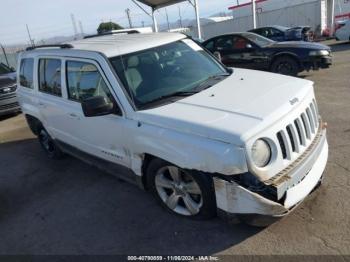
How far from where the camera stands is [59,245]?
3.83 metres

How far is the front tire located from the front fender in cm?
16

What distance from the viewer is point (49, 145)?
641 cm

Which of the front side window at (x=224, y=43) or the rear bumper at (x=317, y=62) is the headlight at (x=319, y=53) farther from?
the front side window at (x=224, y=43)

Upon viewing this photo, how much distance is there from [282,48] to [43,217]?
810 centimetres

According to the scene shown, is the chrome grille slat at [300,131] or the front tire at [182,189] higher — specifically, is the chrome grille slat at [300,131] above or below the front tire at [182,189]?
above

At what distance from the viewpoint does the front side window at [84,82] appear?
4117 mm

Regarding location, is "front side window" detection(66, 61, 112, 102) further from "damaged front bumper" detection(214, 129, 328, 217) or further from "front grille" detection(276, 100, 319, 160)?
"front grille" detection(276, 100, 319, 160)

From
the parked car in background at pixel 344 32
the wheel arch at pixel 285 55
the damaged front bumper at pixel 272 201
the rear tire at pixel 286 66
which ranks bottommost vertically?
the parked car in background at pixel 344 32

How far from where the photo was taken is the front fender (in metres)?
2.93

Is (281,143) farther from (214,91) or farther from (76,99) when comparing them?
(76,99)

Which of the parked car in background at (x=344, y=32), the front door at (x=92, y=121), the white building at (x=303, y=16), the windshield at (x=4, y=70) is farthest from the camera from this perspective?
the white building at (x=303, y=16)

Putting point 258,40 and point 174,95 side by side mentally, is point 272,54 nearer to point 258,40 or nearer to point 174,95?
point 258,40

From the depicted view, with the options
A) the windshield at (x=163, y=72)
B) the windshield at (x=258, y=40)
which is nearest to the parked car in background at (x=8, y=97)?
the windshield at (x=258, y=40)

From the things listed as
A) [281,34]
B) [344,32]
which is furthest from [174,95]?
[344,32]
